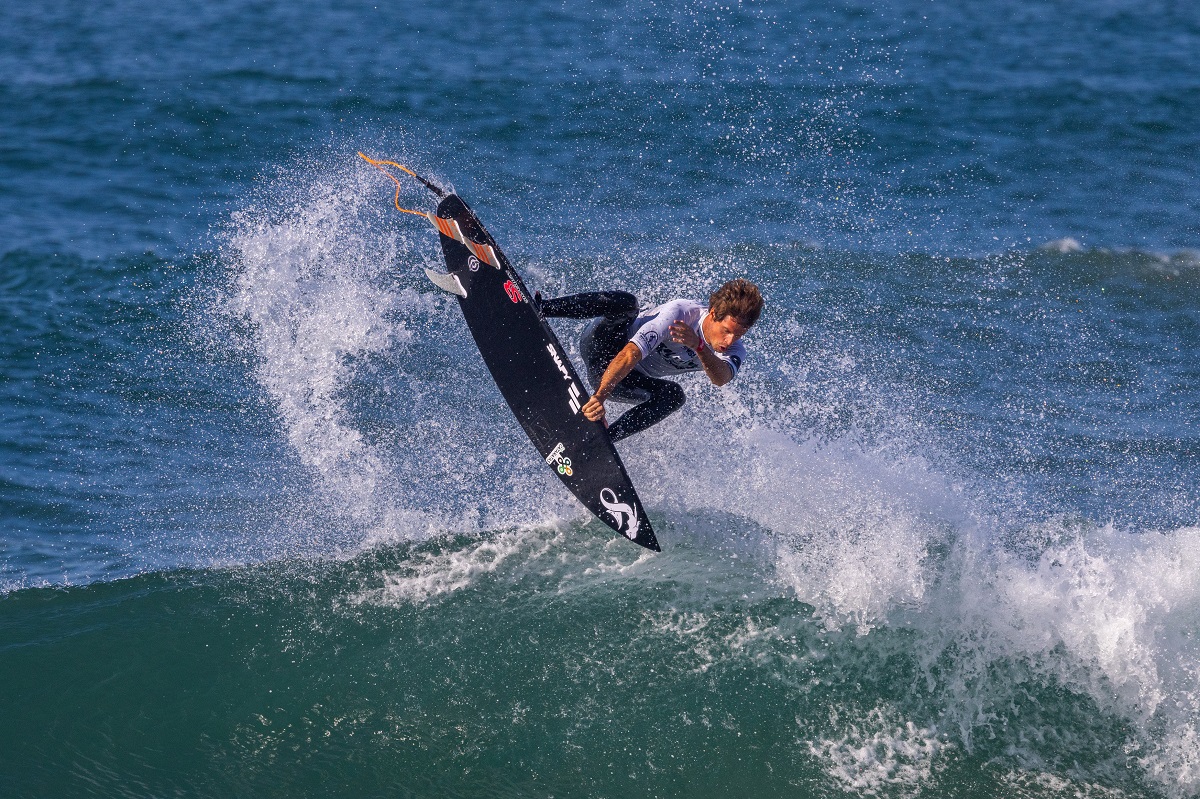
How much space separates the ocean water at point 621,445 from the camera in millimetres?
7129

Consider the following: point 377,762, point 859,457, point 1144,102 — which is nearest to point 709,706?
point 377,762

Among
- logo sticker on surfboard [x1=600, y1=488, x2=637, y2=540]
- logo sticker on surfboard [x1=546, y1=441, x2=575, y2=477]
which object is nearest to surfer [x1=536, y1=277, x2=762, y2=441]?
logo sticker on surfboard [x1=546, y1=441, x2=575, y2=477]

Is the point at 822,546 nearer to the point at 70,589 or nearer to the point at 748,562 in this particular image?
the point at 748,562

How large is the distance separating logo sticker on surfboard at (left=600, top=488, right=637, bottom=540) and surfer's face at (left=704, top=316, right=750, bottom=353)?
1328 millimetres

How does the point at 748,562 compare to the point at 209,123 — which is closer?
the point at 748,562

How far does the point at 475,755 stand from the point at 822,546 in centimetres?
306

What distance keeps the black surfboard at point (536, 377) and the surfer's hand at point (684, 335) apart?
3.46 ft

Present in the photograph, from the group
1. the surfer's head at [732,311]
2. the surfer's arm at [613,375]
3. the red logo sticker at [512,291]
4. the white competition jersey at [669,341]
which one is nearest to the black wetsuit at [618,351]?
the white competition jersey at [669,341]

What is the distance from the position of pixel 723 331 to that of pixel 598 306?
1156 millimetres

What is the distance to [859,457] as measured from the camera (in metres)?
9.05

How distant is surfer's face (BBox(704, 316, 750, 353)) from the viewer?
679 centimetres

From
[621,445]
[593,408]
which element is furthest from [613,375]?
[621,445]

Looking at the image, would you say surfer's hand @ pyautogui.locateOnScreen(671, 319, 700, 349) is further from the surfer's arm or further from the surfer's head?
the surfer's arm

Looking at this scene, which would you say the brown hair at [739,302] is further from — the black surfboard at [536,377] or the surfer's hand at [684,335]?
the black surfboard at [536,377]
